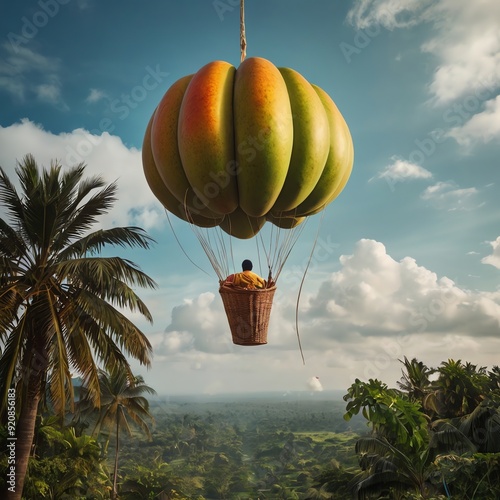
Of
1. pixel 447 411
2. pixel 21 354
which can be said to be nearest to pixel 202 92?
pixel 21 354

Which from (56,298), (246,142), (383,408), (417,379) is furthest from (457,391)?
(246,142)

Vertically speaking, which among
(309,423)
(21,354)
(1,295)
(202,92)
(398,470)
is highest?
(202,92)

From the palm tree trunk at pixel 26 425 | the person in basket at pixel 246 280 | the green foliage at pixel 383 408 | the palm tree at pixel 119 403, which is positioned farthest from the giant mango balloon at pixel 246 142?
the palm tree at pixel 119 403

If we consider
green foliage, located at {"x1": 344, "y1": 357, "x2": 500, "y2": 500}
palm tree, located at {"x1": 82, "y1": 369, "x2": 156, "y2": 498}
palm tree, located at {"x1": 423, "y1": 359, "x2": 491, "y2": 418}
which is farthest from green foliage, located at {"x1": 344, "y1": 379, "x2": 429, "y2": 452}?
palm tree, located at {"x1": 82, "y1": 369, "x2": 156, "y2": 498}

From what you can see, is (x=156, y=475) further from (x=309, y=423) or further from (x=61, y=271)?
(x=309, y=423)

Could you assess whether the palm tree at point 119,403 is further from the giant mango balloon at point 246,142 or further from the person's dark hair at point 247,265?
the giant mango balloon at point 246,142

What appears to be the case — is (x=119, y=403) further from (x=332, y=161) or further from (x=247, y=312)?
(x=332, y=161)
